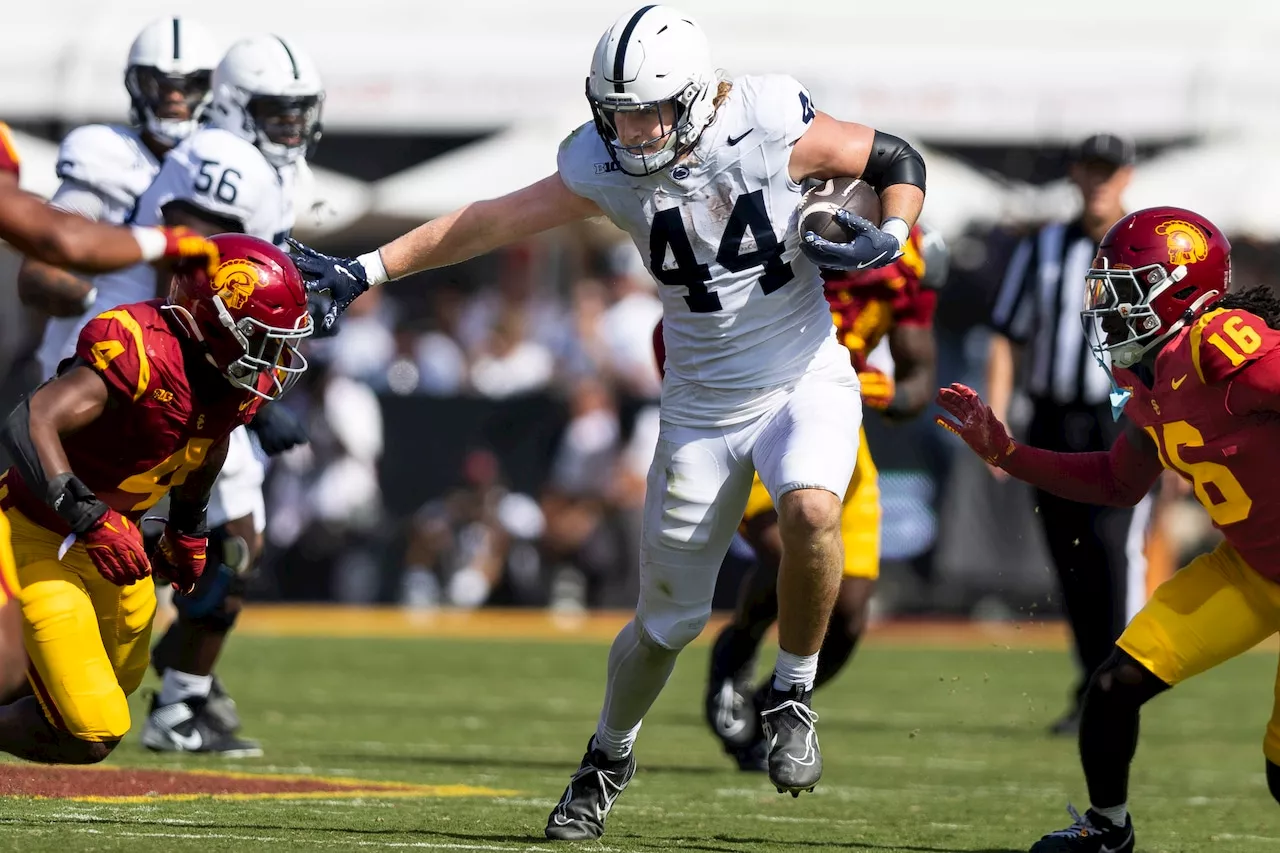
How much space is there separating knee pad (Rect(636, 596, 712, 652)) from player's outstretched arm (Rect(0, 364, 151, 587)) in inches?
48.0

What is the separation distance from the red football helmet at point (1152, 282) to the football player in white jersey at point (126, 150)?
319 centimetres

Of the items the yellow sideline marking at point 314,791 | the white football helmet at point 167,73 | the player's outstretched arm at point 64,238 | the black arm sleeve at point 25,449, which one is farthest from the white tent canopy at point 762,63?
the player's outstretched arm at point 64,238

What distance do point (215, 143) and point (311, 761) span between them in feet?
6.61

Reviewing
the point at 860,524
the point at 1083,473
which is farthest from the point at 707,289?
the point at 860,524

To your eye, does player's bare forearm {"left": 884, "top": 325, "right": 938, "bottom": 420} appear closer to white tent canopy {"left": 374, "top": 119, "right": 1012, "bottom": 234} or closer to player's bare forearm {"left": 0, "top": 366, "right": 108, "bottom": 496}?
player's bare forearm {"left": 0, "top": 366, "right": 108, "bottom": 496}

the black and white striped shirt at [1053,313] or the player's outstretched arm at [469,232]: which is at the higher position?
the player's outstretched arm at [469,232]

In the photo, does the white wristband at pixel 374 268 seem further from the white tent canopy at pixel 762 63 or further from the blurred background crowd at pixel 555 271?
the white tent canopy at pixel 762 63

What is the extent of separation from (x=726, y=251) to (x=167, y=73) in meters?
2.85

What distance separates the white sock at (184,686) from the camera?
280 inches

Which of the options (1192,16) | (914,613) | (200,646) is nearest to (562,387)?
(914,613)

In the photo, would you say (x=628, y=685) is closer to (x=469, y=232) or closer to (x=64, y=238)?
(x=469, y=232)

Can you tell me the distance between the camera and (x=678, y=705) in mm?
9820

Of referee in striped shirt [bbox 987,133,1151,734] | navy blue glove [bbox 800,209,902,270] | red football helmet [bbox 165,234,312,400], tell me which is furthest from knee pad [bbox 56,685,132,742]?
referee in striped shirt [bbox 987,133,1151,734]

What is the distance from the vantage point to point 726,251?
17.4ft
